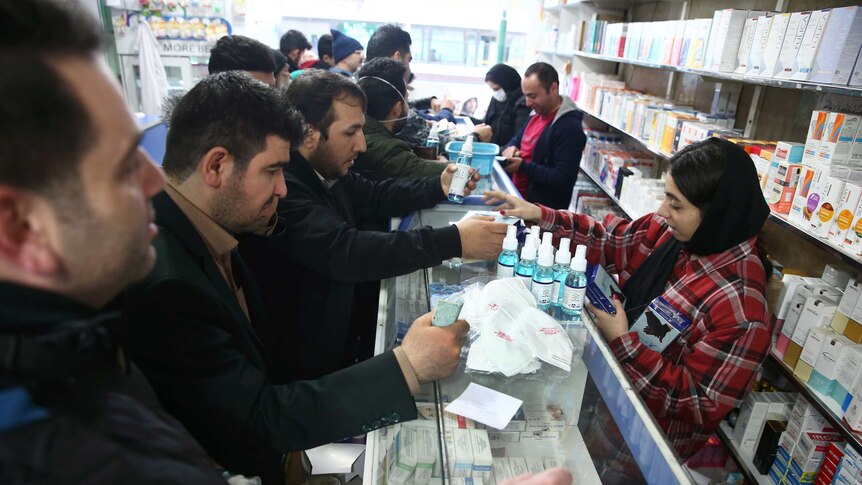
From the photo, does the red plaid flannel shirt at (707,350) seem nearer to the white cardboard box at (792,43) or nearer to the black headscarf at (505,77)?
the white cardboard box at (792,43)

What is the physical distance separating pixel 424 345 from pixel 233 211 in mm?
640

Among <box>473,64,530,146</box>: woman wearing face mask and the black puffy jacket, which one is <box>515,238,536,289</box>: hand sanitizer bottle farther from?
<box>473,64,530,146</box>: woman wearing face mask

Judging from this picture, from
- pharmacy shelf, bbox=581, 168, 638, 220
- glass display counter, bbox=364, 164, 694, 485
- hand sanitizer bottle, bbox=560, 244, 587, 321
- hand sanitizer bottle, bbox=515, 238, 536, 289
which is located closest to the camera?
glass display counter, bbox=364, 164, 694, 485

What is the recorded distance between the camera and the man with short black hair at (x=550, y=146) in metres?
4.10

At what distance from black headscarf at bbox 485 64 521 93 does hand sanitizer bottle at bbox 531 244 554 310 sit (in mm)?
4685

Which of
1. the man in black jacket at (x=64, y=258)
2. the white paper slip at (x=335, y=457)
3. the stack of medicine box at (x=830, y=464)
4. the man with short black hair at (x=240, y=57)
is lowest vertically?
the white paper slip at (x=335, y=457)

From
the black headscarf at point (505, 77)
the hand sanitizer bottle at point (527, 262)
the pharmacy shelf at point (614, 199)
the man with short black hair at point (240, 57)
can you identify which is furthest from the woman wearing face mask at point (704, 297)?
the black headscarf at point (505, 77)

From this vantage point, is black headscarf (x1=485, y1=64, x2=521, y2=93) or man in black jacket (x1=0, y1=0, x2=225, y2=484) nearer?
man in black jacket (x1=0, y1=0, x2=225, y2=484)

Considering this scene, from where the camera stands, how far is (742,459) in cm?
254

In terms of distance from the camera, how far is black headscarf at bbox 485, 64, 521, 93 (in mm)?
5922

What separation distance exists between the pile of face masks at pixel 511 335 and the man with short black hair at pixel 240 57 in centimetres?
240

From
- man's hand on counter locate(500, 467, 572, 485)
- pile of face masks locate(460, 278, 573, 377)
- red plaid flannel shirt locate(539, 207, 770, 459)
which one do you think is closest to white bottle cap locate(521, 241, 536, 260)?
pile of face masks locate(460, 278, 573, 377)


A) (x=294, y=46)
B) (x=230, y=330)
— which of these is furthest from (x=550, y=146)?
(x=294, y=46)

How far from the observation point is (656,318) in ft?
6.54
